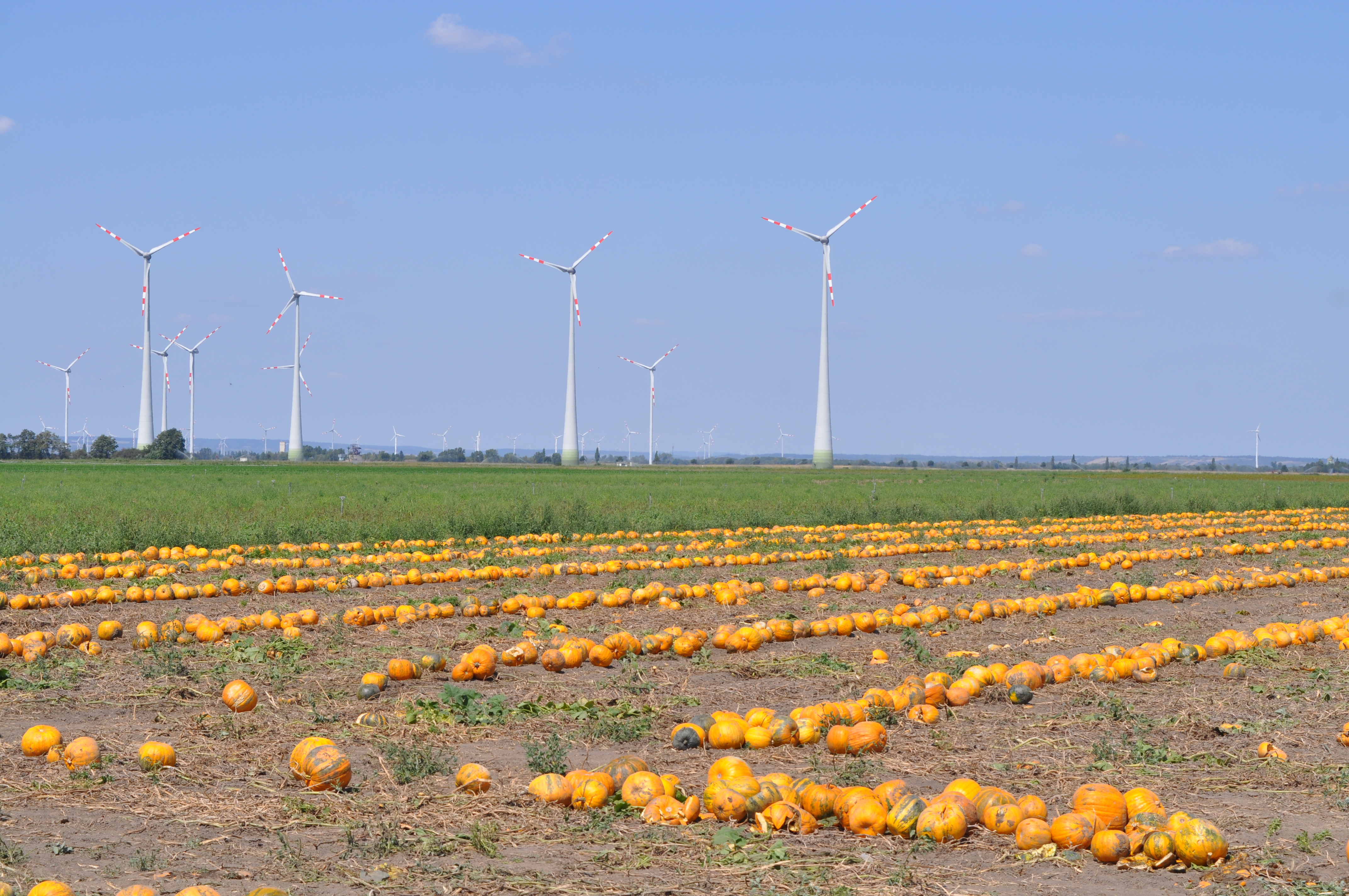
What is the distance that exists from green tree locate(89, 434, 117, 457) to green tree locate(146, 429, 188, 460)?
7.10 metres

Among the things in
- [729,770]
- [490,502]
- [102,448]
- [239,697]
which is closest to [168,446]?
[102,448]

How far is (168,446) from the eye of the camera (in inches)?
4786

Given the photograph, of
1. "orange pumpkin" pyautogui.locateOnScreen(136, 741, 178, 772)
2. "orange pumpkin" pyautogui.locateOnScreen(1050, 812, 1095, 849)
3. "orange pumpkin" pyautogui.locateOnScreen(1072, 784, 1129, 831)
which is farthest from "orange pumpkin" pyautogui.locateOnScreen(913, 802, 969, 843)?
"orange pumpkin" pyautogui.locateOnScreen(136, 741, 178, 772)

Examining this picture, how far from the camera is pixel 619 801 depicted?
680 centimetres

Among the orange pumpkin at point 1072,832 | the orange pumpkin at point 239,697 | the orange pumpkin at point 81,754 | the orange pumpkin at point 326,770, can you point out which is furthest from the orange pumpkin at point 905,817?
the orange pumpkin at point 239,697

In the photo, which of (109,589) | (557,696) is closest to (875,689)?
(557,696)

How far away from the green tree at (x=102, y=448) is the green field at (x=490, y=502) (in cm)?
6275

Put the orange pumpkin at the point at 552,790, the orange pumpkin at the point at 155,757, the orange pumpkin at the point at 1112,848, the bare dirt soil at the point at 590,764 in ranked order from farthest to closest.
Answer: the orange pumpkin at the point at 155,757 < the orange pumpkin at the point at 552,790 < the orange pumpkin at the point at 1112,848 < the bare dirt soil at the point at 590,764

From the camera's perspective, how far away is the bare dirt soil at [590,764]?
226 inches

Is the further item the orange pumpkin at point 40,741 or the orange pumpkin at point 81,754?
the orange pumpkin at point 40,741

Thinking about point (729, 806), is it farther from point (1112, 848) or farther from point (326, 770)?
point (326, 770)

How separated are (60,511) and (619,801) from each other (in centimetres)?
2407

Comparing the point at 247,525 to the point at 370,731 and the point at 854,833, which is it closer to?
the point at 370,731

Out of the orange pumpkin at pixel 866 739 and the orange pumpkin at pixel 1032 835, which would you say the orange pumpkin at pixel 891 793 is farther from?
the orange pumpkin at pixel 866 739
